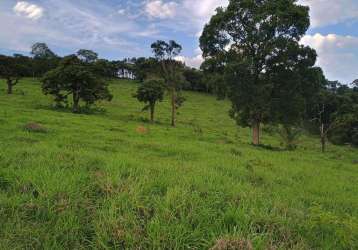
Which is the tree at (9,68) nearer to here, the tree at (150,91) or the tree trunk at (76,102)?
the tree trunk at (76,102)

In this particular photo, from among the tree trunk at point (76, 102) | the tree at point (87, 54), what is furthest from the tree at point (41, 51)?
the tree trunk at point (76, 102)

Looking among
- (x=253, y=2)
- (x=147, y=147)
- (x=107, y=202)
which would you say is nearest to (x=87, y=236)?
(x=107, y=202)

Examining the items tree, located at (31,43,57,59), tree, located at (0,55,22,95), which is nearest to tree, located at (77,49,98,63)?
tree, located at (31,43,57,59)

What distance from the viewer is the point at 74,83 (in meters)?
34.2

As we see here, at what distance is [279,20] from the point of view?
23578mm

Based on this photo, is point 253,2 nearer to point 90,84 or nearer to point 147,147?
point 147,147

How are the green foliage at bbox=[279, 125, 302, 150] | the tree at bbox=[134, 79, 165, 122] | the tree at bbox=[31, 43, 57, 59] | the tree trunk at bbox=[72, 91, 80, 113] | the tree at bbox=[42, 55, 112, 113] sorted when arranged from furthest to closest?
the tree at bbox=[31, 43, 57, 59] < the tree at bbox=[134, 79, 165, 122] < the tree at bbox=[42, 55, 112, 113] < the tree trunk at bbox=[72, 91, 80, 113] < the green foliage at bbox=[279, 125, 302, 150]

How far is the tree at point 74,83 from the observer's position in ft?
111

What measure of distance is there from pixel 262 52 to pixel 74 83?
19.8 m

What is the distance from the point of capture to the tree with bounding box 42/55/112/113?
33.8 meters

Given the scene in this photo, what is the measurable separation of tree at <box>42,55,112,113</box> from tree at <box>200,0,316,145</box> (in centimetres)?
1426

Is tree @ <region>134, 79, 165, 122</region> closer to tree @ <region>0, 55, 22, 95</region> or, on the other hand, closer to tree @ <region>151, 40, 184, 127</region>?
tree @ <region>151, 40, 184, 127</region>

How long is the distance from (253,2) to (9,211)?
24.3 metres

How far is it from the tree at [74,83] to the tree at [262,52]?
14264mm
